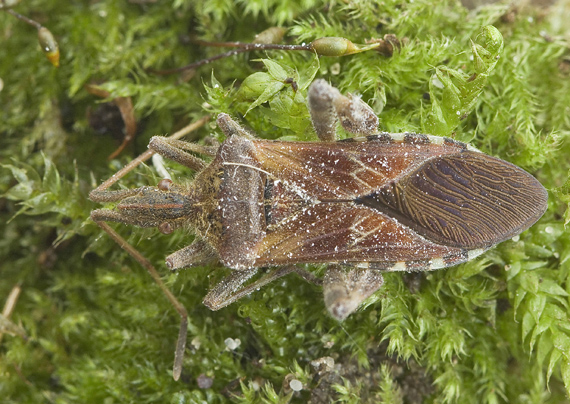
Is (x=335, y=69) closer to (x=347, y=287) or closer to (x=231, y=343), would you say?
(x=347, y=287)

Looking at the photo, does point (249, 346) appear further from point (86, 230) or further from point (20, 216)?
point (20, 216)

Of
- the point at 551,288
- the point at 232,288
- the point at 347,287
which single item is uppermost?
the point at 347,287

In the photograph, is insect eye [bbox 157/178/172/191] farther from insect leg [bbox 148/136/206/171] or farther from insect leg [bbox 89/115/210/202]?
insect leg [bbox 89/115/210/202]

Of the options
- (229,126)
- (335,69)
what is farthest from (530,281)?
(229,126)

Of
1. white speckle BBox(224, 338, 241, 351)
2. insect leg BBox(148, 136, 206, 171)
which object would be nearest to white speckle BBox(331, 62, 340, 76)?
insect leg BBox(148, 136, 206, 171)

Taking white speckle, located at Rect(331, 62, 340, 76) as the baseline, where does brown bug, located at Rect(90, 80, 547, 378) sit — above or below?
below

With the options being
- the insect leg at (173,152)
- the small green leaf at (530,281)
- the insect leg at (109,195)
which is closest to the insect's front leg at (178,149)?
the insect leg at (173,152)
